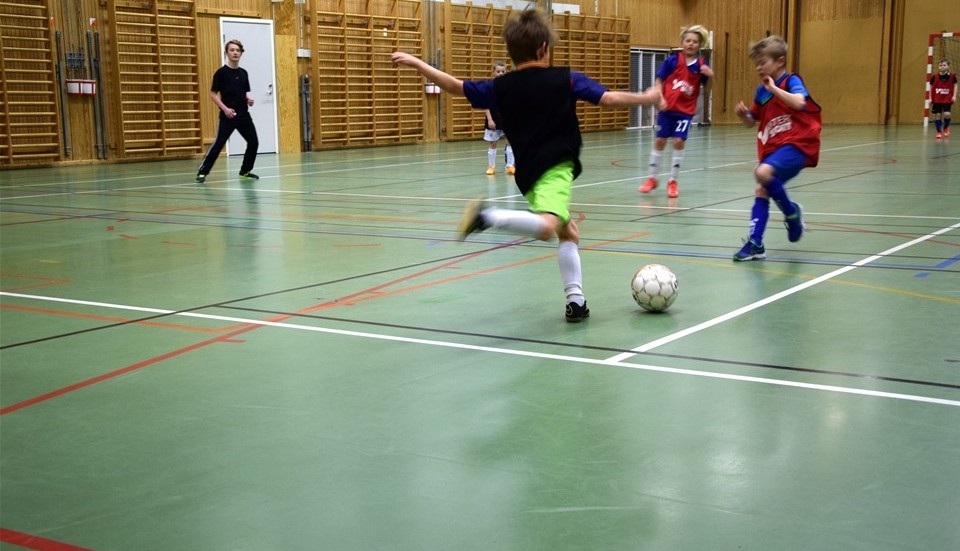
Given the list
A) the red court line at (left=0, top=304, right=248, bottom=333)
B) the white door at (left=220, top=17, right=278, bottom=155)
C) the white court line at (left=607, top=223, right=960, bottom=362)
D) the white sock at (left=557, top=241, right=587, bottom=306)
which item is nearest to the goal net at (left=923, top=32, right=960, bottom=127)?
the white door at (left=220, top=17, right=278, bottom=155)

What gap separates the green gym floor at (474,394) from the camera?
266 cm

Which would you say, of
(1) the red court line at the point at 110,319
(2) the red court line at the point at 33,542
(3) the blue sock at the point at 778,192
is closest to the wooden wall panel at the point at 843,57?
(3) the blue sock at the point at 778,192

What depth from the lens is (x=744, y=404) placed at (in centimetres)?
366

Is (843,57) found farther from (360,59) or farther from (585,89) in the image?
(585,89)

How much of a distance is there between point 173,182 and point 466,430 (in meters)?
12.3

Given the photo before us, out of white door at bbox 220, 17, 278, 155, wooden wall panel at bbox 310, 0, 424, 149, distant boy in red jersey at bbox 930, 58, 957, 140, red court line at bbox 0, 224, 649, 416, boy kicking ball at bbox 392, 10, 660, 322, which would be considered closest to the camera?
red court line at bbox 0, 224, 649, 416

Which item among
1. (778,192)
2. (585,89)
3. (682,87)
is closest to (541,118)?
(585,89)

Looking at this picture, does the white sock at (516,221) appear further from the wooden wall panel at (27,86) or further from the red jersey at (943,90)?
the red jersey at (943,90)

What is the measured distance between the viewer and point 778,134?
7199mm

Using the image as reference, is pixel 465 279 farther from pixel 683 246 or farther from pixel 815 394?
pixel 815 394

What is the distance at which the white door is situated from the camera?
2180 cm

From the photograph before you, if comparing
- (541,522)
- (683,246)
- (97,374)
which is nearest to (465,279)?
(683,246)

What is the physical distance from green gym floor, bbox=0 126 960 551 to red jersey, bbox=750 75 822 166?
2.65 feet

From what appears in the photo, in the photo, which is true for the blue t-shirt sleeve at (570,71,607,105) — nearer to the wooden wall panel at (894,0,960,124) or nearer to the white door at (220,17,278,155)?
the white door at (220,17,278,155)
